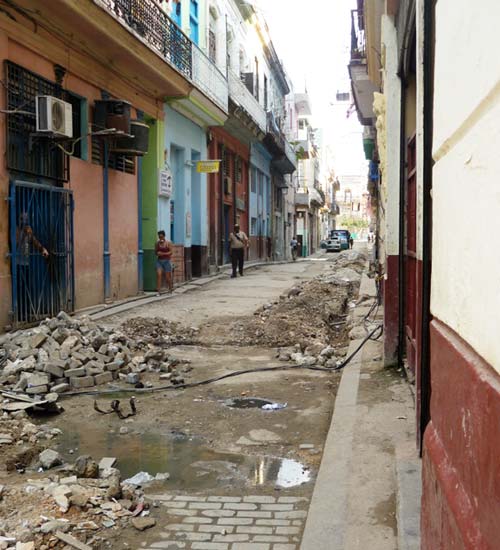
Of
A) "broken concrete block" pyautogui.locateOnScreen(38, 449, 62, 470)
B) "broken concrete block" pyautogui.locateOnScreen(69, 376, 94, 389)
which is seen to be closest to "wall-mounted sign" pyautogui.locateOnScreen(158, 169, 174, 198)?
"broken concrete block" pyautogui.locateOnScreen(69, 376, 94, 389)

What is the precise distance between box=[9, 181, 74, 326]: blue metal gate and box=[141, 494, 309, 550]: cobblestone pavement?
6.18 m

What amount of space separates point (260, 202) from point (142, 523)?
1067 inches

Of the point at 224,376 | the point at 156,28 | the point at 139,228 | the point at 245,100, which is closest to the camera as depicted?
the point at 224,376

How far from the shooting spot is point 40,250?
32.1 ft

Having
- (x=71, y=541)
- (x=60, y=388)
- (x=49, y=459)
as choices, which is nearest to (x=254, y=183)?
(x=60, y=388)

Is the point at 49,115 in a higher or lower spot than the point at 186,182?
higher

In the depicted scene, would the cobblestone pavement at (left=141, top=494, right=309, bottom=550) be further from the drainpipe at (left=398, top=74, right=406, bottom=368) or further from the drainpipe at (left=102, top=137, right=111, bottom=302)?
the drainpipe at (left=102, top=137, right=111, bottom=302)

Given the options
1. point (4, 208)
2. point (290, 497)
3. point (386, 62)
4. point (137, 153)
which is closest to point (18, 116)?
point (4, 208)

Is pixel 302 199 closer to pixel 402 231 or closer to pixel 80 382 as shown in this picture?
pixel 402 231

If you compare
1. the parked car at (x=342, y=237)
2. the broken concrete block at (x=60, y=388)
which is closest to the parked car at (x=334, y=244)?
the parked car at (x=342, y=237)

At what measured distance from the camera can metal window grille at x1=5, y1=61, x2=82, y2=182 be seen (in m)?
9.20

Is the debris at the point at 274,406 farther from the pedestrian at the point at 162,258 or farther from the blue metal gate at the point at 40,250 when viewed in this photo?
the pedestrian at the point at 162,258

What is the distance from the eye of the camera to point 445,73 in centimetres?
191

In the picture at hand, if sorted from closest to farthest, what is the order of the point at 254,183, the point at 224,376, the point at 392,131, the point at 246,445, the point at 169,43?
the point at 246,445 < the point at 392,131 < the point at 224,376 < the point at 169,43 < the point at 254,183
